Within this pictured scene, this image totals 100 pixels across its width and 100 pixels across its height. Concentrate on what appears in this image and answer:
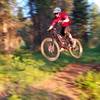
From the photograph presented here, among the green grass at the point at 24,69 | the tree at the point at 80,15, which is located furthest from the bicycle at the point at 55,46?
the tree at the point at 80,15

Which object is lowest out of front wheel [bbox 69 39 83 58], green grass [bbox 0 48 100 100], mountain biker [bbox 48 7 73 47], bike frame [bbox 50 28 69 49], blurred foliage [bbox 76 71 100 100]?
blurred foliage [bbox 76 71 100 100]

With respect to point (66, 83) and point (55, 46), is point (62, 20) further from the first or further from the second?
point (66, 83)

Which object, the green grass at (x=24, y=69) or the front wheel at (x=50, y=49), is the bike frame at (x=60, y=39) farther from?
the green grass at (x=24, y=69)

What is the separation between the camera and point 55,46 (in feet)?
48.8

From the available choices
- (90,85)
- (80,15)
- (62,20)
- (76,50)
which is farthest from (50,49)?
(80,15)

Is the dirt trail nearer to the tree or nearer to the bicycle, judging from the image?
the bicycle

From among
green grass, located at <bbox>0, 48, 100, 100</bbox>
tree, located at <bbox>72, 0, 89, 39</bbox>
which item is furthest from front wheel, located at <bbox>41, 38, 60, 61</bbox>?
tree, located at <bbox>72, 0, 89, 39</bbox>

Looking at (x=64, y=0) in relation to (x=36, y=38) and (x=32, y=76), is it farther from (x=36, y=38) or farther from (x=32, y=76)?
(x=32, y=76)

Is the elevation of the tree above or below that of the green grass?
above

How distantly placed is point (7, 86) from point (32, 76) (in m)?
1.32

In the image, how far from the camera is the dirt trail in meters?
12.0

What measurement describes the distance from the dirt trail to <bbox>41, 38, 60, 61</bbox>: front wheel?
668 mm

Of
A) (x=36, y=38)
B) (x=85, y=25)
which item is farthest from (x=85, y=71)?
(x=85, y=25)

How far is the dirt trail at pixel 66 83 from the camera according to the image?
11984mm
